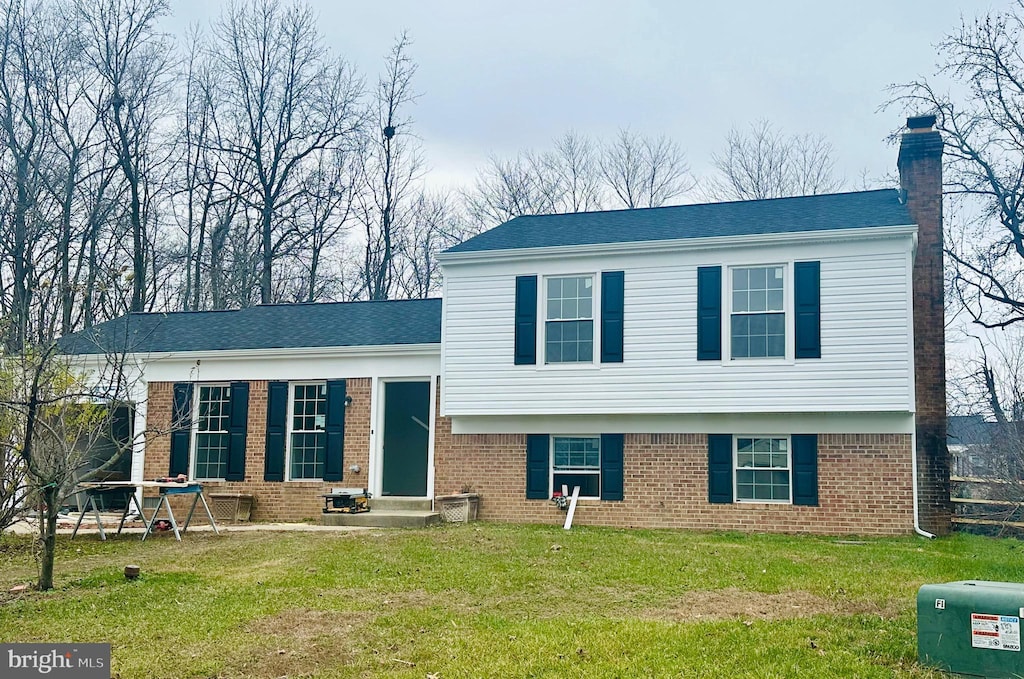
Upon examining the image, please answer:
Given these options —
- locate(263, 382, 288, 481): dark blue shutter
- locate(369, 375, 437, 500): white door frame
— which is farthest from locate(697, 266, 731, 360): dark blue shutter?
locate(263, 382, 288, 481): dark blue shutter

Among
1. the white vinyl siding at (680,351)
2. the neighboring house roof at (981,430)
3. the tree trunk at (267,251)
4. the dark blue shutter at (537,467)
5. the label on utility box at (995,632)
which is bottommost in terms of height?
the label on utility box at (995,632)

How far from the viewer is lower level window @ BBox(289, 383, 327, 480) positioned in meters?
17.0

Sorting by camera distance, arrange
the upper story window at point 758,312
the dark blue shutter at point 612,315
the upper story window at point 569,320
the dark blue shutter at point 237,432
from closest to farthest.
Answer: the upper story window at point 758,312 < the dark blue shutter at point 612,315 < the upper story window at point 569,320 < the dark blue shutter at point 237,432

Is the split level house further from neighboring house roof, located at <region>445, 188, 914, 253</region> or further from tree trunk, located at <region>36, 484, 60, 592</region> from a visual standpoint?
tree trunk, located at <region>36, 484, 60, 592</region>

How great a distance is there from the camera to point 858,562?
35.7 feet

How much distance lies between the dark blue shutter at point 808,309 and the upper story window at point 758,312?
0.80 ft

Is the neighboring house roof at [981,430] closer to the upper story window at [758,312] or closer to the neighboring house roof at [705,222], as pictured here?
the upper story window at [758,312]

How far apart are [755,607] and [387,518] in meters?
7.69

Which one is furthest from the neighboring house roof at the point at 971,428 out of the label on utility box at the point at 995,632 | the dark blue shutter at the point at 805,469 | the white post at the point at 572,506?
the label on utility box at the point at 995,632

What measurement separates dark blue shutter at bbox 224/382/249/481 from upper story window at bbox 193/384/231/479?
13cm

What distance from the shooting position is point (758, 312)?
14.6 m

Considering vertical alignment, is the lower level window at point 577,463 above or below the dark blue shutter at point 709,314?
below

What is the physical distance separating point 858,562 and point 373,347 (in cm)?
896

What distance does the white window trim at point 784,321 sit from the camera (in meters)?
14.3
